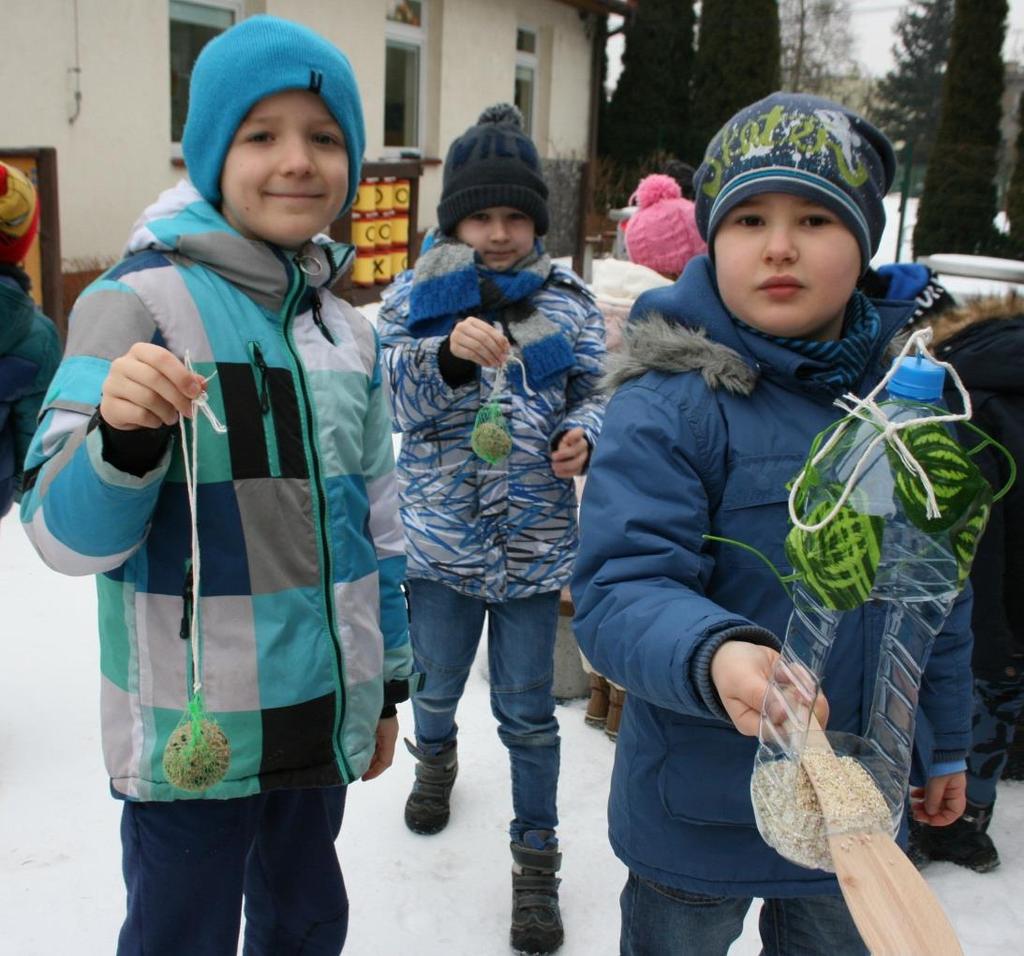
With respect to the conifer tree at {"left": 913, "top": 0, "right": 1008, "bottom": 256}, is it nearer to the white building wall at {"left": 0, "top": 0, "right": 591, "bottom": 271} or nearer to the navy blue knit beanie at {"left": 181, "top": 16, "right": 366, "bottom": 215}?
the white building wall at {"left": 0, "top": 0, "right": 591, "bottom": 271}

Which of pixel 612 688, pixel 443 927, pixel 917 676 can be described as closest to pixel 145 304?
pixel 917 676

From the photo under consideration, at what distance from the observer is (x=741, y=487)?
4.92 ft

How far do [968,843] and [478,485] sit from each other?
5.90ft

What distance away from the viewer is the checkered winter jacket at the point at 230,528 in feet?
4.89

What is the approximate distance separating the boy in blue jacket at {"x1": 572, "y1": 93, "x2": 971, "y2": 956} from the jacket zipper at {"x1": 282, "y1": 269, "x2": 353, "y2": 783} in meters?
0.44

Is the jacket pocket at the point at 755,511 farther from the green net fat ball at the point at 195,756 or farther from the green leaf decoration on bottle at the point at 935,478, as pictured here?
the green net fat ball at the point at 195,756

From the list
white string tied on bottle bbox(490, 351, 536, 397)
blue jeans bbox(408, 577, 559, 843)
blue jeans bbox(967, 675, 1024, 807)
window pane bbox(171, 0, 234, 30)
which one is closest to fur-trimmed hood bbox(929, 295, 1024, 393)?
blue jeans bbox(967, 675, 1024, 807)

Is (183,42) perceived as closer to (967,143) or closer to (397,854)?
(397,854)

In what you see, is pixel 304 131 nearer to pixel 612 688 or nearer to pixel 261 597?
pixel 261 597

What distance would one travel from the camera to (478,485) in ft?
8.55

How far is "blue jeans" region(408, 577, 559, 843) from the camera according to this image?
2.59 m

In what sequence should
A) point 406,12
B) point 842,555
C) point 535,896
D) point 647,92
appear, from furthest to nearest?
1. point 647,92
2. point 406,12
3. point 535,896
4. point 842,555

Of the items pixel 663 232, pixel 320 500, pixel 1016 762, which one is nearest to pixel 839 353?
pixel 320 500

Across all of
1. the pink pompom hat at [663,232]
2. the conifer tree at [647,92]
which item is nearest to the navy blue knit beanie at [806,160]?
the pink pompom hat at [663,232]
